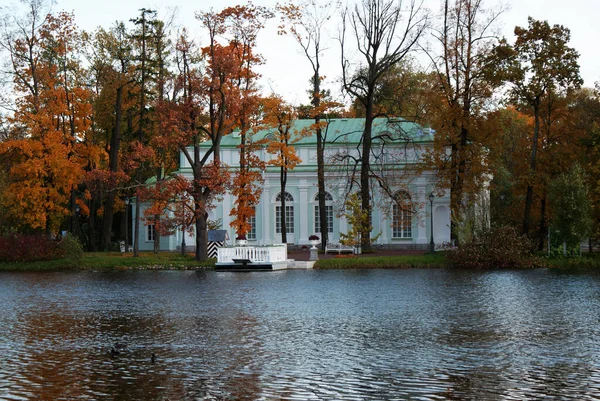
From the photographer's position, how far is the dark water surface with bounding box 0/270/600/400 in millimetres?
10562

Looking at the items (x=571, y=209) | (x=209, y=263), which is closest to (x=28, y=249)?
(x=209, y=263)

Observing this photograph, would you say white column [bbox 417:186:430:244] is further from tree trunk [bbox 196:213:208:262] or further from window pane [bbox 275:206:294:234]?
tree trunk [bbox 196:213:208:262]

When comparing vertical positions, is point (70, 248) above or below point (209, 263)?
above

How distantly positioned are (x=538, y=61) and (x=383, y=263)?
12.9 metres

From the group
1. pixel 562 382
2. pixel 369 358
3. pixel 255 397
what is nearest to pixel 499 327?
pixel 369 358

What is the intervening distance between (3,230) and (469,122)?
32.4 m

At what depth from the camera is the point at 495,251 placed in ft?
120

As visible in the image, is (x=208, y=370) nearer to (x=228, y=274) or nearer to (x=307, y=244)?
(x=228, y=274)

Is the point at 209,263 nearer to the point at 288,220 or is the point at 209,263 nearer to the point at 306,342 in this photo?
the point at 288,220

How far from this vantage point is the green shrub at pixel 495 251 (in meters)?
36.6

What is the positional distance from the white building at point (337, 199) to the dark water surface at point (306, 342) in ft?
84.1

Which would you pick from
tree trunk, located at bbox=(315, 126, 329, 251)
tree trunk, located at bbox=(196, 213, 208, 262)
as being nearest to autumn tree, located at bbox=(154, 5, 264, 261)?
tree trunk, located at bbox=(196, 213, 208, 262)

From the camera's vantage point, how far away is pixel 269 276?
33.3m

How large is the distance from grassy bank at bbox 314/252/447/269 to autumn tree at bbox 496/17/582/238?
5.78 metres
